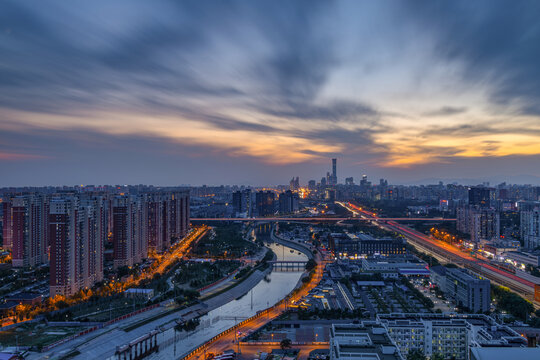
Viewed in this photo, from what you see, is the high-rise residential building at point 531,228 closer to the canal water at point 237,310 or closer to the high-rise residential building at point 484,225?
the high-rise residential building at point 484,225

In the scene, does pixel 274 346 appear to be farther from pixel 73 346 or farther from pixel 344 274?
pixel 344 274

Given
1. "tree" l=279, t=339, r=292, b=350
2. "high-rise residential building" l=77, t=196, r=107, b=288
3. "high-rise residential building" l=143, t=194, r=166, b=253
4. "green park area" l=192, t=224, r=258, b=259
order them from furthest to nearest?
1. "high-rise residential building" l=143, t=194, r=166, b=253
2. "green park area" l=192, t=224, r=258, b=259
3. "high-rise residential building" l=77, t=196, r=107, b=288
4. "tree" l=279, t=339, r=292, b=350

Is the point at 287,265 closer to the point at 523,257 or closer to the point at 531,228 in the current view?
the point at 523,257

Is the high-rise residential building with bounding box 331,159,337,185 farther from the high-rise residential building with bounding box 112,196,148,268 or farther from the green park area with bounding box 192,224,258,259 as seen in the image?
the high-rise residential building with bounding box 112,196,148,268

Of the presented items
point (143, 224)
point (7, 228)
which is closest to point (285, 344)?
point (143, 224)

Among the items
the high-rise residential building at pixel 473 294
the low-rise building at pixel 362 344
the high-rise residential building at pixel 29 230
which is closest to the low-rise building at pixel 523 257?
the high-rise residential building at pixel 473 294

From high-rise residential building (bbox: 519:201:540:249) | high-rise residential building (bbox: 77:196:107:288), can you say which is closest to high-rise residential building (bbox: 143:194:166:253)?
high-rise residential building (bbox: 77:196:107:288)
